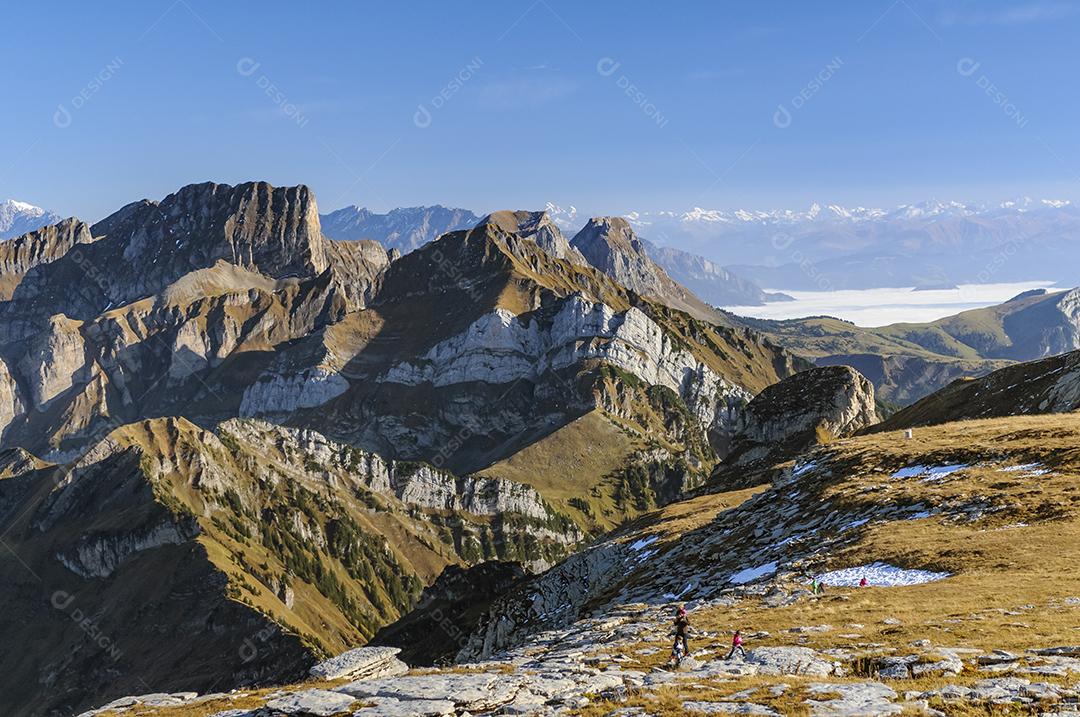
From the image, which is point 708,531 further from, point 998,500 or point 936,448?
point 998,500

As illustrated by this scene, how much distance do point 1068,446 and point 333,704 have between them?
52.7 meters

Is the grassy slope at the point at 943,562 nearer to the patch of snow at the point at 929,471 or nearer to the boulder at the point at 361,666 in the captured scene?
the patch of snow at the point at 929,471

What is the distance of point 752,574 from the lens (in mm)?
51219

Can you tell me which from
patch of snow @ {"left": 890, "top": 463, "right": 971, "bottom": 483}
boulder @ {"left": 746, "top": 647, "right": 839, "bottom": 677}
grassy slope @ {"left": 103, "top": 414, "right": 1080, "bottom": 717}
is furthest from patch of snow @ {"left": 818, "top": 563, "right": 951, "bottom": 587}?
patch of snow @ {"left": 890, "top": 463, "right": 971, "bottom": 483}

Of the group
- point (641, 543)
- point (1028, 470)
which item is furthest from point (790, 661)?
point (641, 543)

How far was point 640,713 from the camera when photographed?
2458 cm

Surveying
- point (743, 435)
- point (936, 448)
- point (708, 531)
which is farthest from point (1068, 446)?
A: point (743, 435)

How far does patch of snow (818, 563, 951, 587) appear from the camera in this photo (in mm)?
41812

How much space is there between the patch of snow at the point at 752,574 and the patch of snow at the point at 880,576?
17.5 feet

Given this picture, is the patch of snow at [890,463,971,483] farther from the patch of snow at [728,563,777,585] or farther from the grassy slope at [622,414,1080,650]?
the patch of snow at [728,563,777,585]

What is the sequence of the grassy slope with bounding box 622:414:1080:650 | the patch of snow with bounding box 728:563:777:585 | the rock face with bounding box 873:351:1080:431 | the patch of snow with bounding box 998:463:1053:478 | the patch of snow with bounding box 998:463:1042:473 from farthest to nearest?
the rock face with bounding box 873:351:1080:431 → the patch of snow with bounding box 998:463:1042:473 → the patch of snow with bounding box 998:463:1053:478 → the patch of snow with bounding box 728:563:777:585 → the grassy slope with bounding box 622:414:1080:650

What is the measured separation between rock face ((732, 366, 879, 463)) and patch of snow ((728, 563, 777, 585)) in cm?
9747

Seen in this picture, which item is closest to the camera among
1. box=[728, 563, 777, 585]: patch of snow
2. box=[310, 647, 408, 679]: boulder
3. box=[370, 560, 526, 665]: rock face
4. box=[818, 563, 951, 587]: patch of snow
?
box=[310, 647, 408, 679]: boulder

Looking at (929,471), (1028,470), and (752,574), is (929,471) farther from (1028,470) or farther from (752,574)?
(752,574)
